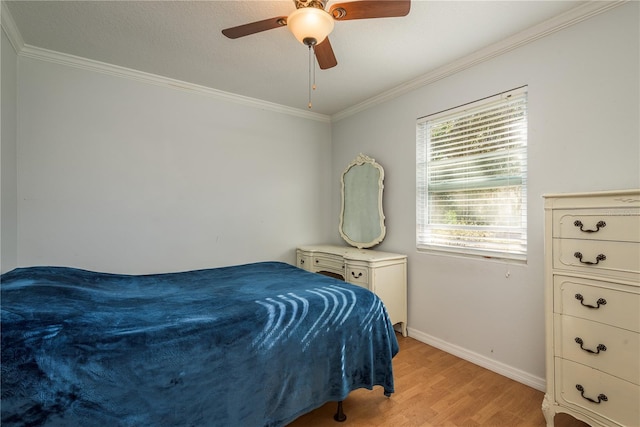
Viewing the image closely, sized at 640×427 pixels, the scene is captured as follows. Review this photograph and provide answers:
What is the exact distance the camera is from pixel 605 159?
1.75 metres

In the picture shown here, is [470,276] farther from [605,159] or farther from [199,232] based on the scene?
[199,232]

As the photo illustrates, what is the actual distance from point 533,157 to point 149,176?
125 inches

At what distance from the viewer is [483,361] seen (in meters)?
2.35

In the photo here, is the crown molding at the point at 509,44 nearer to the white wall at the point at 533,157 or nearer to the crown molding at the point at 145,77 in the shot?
the white wall at the point at 533,157

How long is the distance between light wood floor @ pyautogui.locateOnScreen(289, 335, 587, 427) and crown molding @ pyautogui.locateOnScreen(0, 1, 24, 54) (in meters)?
3.12

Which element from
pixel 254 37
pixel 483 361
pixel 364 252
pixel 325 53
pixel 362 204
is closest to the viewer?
pixel 325 53

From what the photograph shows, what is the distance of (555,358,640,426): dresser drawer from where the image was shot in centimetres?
135

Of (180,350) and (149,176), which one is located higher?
(149,176)

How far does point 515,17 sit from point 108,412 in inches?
119

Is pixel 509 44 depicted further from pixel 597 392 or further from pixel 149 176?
pixel 149 176

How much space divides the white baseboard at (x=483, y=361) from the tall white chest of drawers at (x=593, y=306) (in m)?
0.50

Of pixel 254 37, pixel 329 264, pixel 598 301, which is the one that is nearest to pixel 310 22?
pixel 254 37

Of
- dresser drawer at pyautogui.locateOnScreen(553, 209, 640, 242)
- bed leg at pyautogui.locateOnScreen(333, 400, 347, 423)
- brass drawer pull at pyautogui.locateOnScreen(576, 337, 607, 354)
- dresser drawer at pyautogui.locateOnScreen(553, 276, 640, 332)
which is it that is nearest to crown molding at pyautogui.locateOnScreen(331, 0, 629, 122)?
dresser drawer at pyautogui.locateOnScreen(553, 209, 640, 242)

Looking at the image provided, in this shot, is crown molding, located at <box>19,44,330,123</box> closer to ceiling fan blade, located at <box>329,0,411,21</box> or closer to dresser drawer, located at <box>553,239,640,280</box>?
ceiling fan blade, located at <box>329,0,411,21</box>
